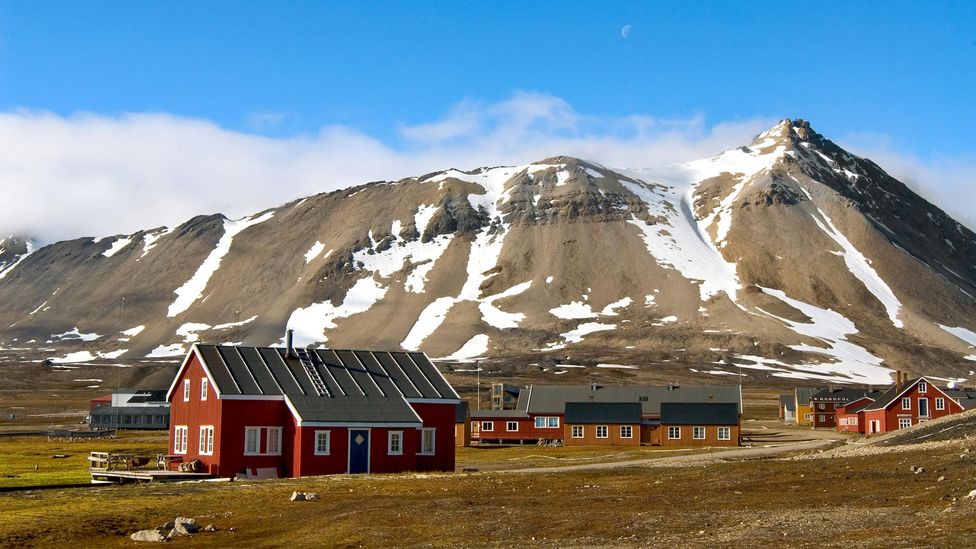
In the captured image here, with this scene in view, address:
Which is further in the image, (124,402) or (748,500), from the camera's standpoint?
(124,402)

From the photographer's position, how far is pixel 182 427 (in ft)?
196

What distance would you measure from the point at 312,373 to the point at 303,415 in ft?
15.1

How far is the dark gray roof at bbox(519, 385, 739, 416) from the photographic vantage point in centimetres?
11281

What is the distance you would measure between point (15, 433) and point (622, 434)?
2478 inches

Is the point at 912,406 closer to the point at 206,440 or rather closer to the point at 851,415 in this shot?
the point at 851,415

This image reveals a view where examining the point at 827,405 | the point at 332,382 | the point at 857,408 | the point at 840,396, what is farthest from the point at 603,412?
the point at 332,382

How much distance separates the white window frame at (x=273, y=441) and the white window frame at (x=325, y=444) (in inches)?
99.2

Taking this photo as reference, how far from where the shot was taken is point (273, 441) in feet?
185

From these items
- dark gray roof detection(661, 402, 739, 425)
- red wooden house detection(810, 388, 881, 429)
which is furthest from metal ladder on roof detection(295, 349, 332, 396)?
red wooden house detection(810, 388, 881, 429)

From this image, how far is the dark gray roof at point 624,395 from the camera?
112812 mm

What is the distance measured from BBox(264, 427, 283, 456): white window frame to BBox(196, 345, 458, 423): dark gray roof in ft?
5.81

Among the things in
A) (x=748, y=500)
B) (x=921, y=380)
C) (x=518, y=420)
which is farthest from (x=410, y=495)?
(x=921, y=380)

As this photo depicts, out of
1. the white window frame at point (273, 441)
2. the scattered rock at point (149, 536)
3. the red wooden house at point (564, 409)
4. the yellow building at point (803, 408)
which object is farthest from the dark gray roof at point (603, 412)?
the scattered rock at point (149, 536)

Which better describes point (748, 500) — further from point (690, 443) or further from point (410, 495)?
point (690, 443)
